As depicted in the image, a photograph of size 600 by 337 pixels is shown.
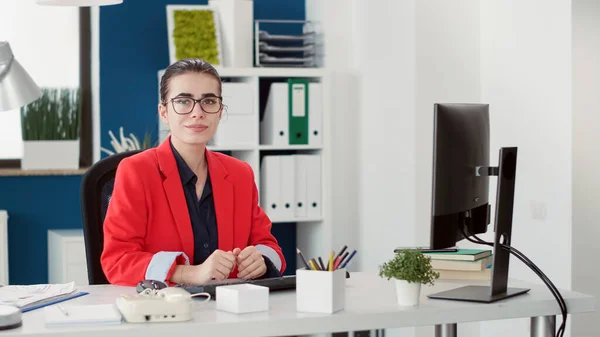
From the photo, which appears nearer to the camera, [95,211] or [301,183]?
[95,211]

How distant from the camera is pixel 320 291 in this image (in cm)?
162

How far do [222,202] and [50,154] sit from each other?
2227 mm

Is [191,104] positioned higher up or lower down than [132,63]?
lower down

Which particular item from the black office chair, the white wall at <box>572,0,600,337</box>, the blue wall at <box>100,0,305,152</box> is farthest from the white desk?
the blue wall at <box>100,0,305,152</box>

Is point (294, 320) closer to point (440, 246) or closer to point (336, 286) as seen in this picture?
point (336, 286)

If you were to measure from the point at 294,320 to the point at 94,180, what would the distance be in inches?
35.5

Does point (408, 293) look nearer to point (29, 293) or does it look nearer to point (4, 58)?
point (29, 293)

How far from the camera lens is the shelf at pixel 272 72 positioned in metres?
3.94

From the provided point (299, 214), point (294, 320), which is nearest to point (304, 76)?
point (299, 214)

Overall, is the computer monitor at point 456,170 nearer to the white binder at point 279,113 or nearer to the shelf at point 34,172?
the white binder at point 279,113

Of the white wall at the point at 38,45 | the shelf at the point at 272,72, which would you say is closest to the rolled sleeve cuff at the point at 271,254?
the shelf at the point at 272,72

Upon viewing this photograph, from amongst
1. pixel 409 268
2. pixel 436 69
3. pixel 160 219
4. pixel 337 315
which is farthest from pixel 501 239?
pixel 436 69

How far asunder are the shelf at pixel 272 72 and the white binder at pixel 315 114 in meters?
0.06

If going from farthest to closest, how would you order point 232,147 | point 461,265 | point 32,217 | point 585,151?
point 32,217 < point 232,147 < point 585,151 < point 461,265
